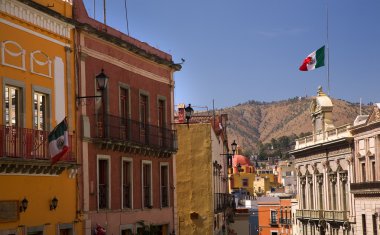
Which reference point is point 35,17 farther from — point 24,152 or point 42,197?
point 42,197

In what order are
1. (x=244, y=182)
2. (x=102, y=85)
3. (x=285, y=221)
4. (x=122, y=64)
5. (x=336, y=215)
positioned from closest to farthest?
(x=102, y=85) → (x=122, y=64) → (x=336, y=215) → (x=285, y=221) → (x=244, y=182)

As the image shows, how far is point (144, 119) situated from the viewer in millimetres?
28734

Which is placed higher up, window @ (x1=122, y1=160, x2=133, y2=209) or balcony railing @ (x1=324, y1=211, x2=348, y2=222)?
window @ (x1=122, y1=160, x2=133, y2=209)

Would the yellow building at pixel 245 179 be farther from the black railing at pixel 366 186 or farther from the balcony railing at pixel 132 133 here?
the balcony railing at pixel 132 133

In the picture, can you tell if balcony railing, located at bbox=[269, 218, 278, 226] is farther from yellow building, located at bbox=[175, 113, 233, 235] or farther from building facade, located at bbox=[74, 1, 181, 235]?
building facade, located at bbox=[74, 1, 181, 235]

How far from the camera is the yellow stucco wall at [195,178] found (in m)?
38.8

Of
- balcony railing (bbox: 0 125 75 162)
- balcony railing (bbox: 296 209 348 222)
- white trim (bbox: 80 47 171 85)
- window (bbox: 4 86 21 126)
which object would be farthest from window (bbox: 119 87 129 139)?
balcony railing (bbox: 296 209 348 222)

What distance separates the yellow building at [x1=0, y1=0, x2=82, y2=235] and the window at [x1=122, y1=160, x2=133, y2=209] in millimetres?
4099

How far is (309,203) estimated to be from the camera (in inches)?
2717

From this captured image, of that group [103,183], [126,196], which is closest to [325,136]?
[126,196]

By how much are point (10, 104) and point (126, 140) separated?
6922mm

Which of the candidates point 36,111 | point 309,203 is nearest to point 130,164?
point 36,111

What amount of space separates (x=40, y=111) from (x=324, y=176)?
45.7 meters

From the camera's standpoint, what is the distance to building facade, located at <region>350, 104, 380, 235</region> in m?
51.4
